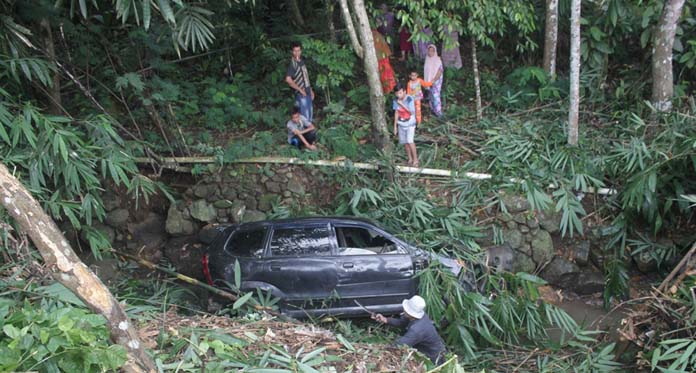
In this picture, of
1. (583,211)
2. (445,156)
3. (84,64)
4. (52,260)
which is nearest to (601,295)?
(583,211)

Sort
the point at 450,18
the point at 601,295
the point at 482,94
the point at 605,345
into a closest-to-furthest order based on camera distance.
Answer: the point at 605,345 → the point at 601,295 → the point at 450,18 → the point at 482,94

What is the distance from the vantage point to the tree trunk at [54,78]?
8.83 m

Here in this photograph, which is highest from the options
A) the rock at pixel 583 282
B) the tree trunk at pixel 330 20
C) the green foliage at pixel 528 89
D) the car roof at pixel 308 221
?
the tree trunk at pixel 330 20

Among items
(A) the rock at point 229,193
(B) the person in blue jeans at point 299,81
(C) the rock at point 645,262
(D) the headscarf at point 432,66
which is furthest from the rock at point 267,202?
(C) the rock at point 645,262

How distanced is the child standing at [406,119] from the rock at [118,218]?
4.55m

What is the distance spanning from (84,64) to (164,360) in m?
7.34

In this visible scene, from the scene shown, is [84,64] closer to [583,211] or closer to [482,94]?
[482,94]

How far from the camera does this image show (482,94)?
12141mm

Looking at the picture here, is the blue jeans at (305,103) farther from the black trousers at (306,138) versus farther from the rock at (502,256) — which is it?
the rock at (502,256)

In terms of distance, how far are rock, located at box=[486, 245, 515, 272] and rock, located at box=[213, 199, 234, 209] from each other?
13.3ft

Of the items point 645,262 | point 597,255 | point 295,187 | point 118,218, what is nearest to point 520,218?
point 597,255

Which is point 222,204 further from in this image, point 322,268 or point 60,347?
point 60,347

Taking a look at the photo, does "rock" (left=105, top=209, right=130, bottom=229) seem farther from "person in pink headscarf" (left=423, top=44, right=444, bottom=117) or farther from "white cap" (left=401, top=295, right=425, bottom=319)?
"white cap" (left=401, top=295, right=425, bottom=319)

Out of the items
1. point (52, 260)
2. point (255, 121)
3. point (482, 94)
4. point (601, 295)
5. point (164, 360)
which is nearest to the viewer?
point (52, 260)
